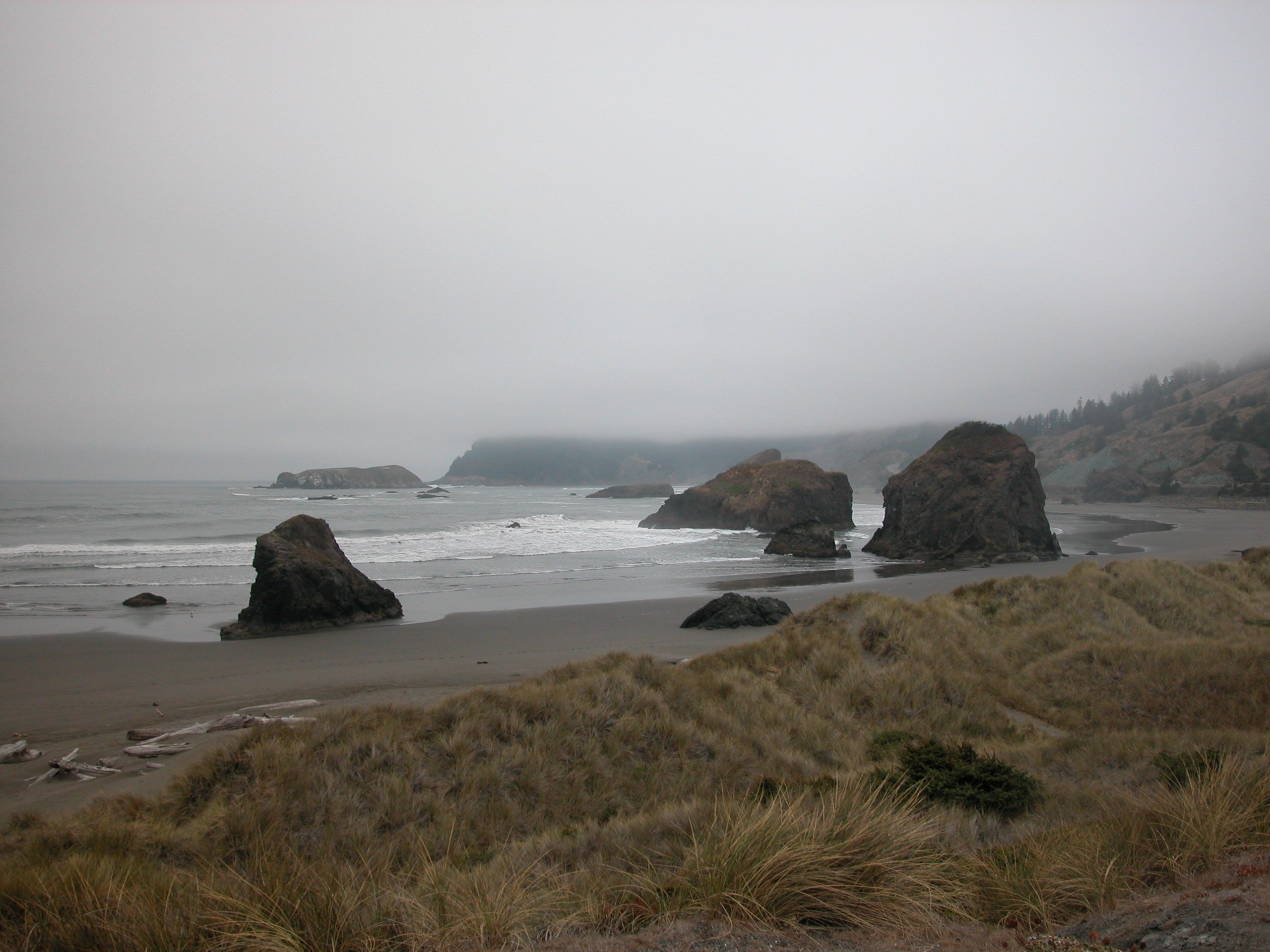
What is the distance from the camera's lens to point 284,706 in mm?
→ 9586

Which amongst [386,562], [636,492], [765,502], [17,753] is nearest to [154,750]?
[17,753]

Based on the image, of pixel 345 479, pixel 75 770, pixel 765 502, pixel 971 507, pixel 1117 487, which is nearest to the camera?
pixel 75 770

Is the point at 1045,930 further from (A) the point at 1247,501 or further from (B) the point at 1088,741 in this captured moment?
(A) the point at 1247,501

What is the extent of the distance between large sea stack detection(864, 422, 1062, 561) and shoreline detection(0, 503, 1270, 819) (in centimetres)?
1628

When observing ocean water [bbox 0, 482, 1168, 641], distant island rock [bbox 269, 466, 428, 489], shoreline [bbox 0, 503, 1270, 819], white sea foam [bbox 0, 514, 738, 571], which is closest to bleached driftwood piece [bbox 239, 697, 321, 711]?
shoreline [bbox 0, 503, 1270, 819]

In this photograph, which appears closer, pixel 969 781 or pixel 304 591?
pixel 969 781

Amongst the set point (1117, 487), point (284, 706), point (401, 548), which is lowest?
point (1117, 487)

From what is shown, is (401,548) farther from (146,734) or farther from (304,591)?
(146,734)

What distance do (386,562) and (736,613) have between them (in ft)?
67.5

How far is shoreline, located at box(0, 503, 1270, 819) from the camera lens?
8.22 metres

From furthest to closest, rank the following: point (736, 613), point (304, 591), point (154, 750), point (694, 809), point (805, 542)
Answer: point (805, 542) < point (304, 591) < point (736, 613) < point (154, 750) < point (694, 809)

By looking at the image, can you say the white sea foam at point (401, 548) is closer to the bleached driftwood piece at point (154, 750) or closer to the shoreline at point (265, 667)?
the shoreline at point (265, 667)

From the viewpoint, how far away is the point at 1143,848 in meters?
3.90

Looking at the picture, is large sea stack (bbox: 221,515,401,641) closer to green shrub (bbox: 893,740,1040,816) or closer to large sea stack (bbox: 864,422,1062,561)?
green shrub (bbox: 893,740,1040,816)
